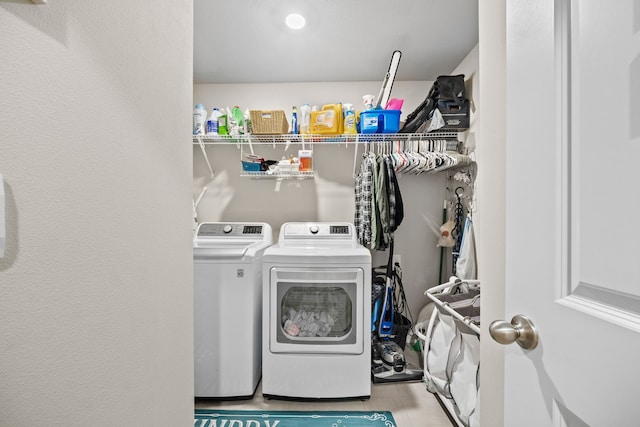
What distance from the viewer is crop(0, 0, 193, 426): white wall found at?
1.57 feet

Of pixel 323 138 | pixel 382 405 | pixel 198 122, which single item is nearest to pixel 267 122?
pixel 323 138

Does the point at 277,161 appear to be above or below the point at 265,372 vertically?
above

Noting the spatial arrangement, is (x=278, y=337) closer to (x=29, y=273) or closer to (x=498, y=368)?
(x=498, y=368)

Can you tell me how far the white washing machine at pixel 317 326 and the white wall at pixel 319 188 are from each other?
0.87 metres

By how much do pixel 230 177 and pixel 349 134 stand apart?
1.20 meters

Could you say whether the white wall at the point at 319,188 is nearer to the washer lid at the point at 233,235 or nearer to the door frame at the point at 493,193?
the washer lid at the point at 233,235

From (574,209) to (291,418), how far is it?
6.49 feet

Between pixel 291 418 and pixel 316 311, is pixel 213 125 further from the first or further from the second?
pixel 291 418

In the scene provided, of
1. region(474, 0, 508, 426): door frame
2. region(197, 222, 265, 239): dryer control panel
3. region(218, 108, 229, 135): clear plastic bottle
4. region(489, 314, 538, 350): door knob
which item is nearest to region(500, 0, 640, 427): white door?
region(489, 314, 538, 350): door knob

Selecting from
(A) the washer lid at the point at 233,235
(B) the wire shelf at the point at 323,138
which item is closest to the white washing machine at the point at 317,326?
(A) the washer lid at the point at 233,235

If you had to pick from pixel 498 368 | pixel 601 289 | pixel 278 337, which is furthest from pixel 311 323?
pixel 601 289

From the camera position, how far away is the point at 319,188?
2.92 meters

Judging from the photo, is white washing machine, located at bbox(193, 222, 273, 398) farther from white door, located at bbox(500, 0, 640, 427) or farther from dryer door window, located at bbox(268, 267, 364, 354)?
white door, located at bbox(500, 0, 640, 427)

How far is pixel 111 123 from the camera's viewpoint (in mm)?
671
